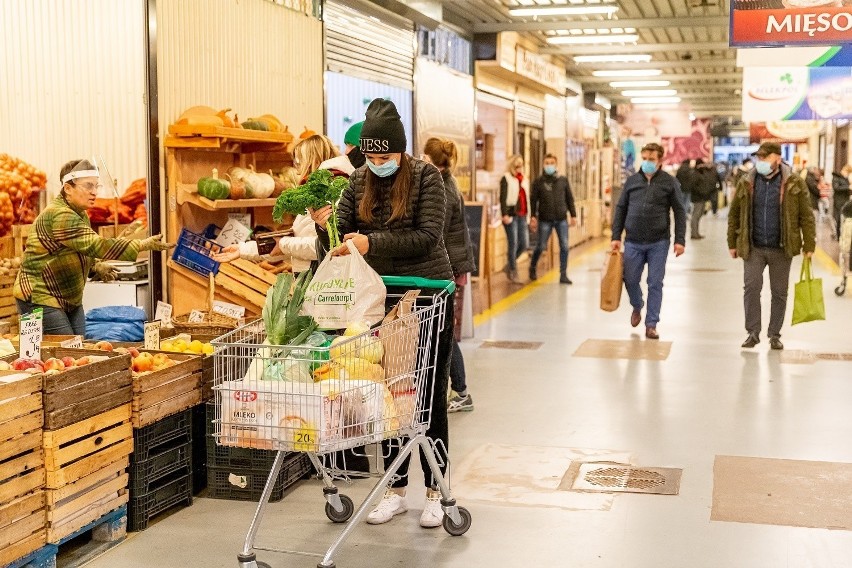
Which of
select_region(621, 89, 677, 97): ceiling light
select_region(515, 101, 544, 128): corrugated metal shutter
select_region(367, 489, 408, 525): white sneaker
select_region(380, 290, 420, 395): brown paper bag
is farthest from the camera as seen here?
select_region(621, 89, 677, 97): ceiling light

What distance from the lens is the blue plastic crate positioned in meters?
6.86

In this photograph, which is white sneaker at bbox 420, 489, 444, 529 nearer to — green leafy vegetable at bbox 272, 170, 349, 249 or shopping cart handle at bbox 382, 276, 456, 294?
shopping cart handle at bbox 382, 276, 456, 294

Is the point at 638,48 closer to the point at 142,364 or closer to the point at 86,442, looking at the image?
the point at 142,364

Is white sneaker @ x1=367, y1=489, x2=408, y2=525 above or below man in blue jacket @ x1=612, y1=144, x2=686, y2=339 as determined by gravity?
below

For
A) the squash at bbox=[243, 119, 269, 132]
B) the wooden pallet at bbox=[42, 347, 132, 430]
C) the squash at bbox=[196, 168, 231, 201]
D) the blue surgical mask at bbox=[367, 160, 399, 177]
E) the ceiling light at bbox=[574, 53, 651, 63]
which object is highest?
the ceiling light at bbox=[574, 53, 651, 63]

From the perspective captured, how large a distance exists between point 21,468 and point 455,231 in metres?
3.60

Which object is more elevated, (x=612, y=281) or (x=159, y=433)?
(x=612, y=281)

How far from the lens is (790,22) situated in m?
7.88

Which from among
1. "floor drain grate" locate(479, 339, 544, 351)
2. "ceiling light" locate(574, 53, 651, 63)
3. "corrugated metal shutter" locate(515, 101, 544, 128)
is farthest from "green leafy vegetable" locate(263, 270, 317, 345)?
"ceiling light" locate(574, 53, 651, 63)

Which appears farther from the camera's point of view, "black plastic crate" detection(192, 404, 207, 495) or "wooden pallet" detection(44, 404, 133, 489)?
"black plastic crate" detection(192, 404, 207, 495)

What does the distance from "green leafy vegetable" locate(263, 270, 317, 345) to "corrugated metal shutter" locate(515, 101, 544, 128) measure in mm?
13784

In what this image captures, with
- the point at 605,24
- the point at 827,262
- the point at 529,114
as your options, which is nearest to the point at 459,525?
the point at 605,24

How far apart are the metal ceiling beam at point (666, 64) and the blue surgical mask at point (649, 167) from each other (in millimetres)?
9761

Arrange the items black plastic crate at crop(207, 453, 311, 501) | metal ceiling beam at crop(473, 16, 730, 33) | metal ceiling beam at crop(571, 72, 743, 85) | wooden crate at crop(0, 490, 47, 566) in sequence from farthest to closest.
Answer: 1. metal ceiling beam at crop(571, 72, 743, 85)
2. metal ceiling beam at crop(473, 16, 730, 33)
3. black plastic crate at crop(207, 453, 311, 501)
4. wooden crate at crop(0, 490, 47, 566)
